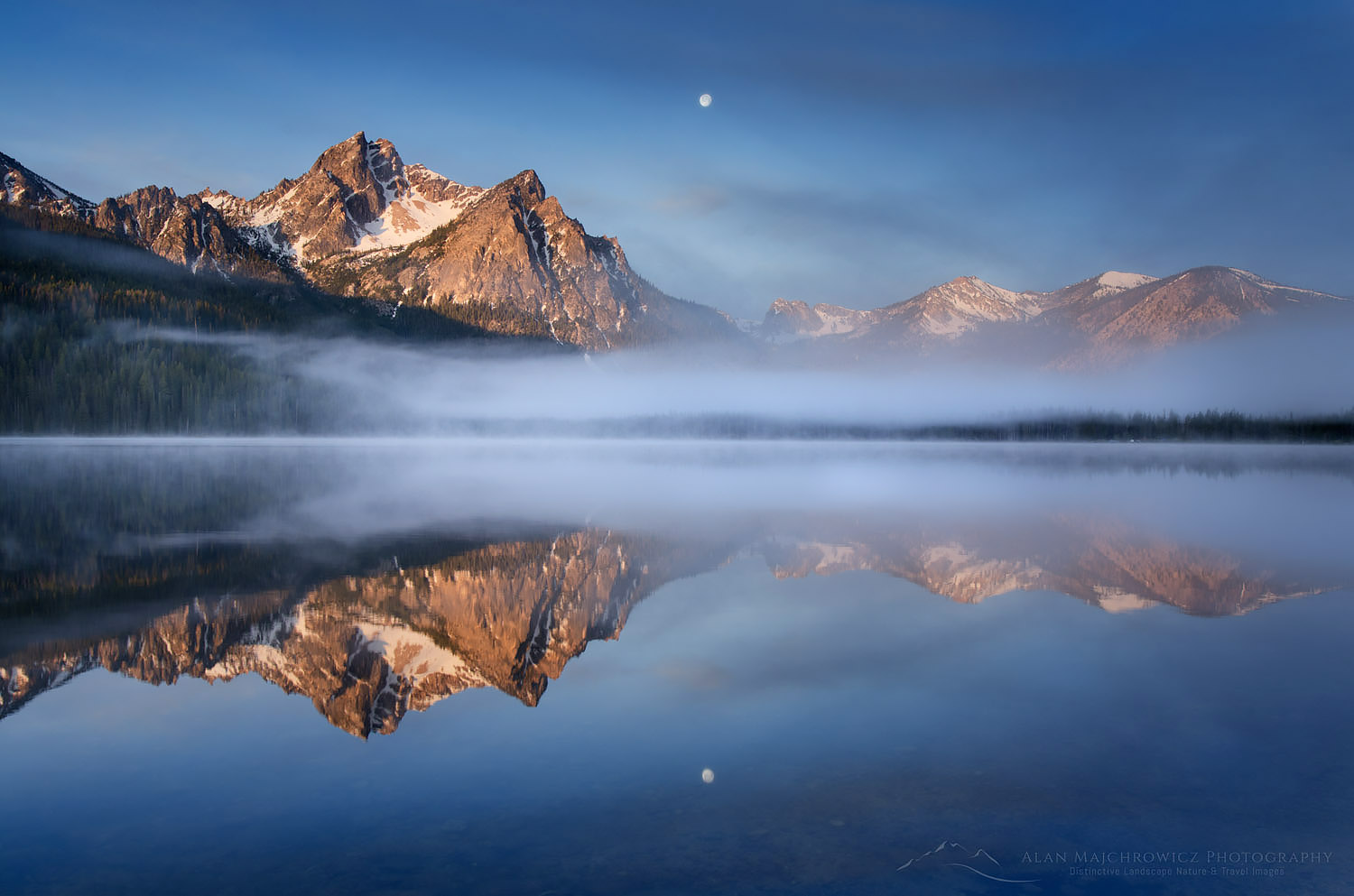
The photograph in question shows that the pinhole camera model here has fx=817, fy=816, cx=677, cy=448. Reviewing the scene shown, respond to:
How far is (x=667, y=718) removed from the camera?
9.40 metres

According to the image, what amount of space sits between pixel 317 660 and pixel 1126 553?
1966 centimetres

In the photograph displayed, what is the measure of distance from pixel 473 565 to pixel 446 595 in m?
3.04

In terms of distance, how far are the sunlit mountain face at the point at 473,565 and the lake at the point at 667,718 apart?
12 cm

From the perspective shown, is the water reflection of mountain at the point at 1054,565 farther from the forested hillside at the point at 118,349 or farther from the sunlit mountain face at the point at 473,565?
the forested hillside at the point at 118,349

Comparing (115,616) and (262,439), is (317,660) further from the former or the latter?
(262,439)

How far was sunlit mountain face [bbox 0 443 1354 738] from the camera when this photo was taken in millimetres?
11008

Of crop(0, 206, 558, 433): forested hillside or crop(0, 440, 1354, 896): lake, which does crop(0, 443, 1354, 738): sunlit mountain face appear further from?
crop(0, 206, 558, 433): forested hillside

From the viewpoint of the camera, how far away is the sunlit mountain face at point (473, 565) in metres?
11.0

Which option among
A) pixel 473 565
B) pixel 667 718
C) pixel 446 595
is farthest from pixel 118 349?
pixel 667 718

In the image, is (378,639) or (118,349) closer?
(378,639)

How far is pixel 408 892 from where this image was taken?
Result: 5.84 metres

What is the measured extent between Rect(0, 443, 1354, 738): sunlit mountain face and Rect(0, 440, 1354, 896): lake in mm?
119

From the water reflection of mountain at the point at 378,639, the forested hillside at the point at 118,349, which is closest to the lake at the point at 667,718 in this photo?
the water reflection of mountain at the point at 378,639

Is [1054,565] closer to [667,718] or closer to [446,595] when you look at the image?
[667,718]
